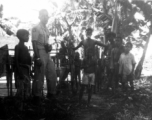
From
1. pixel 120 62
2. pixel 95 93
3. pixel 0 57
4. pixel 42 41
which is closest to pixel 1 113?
pixel 0 57

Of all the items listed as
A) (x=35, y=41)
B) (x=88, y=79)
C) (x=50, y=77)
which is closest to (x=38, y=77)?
(x=50, y=77)

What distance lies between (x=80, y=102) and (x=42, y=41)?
1789 mm

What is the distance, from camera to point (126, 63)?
24.6ft

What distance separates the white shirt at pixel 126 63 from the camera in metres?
7.51

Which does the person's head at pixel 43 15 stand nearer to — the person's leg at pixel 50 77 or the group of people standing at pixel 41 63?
the group of people standing at pixel 41 63

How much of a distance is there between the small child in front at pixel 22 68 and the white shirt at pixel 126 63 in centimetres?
348

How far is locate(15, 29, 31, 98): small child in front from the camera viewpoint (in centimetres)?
487

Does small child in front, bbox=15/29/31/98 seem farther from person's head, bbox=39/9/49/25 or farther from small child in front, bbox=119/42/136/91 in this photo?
small child in front, bbox=119/42/136/91

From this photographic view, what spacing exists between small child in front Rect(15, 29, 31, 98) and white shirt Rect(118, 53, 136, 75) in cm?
348

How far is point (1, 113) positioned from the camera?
4.61 metres

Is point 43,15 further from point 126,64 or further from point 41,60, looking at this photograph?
point 126,64

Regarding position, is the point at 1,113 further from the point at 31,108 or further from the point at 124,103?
the point at 124,103

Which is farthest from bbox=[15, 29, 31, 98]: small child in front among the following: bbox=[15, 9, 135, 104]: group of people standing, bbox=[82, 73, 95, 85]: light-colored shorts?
bbox=[82, 73, 95, 85]: light-colored shorts

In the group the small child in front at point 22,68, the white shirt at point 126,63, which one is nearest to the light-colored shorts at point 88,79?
the small child in front at point 22,68
